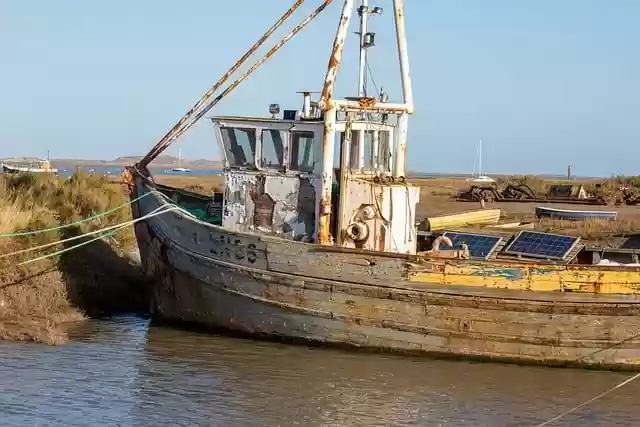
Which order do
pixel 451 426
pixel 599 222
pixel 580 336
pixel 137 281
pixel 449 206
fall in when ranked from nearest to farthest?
1. pixel 451 426
2. pixel 580 336
3. pixel 137 281
4. pixel 599 222
5. pixel 449 206

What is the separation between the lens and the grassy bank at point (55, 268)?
43.1ft

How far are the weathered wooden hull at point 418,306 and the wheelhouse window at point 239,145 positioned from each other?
3.98 ft

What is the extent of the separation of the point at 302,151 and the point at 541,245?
12.7 feet

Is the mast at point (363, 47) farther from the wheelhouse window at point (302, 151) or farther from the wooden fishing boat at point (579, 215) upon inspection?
the wooden fishing boat at point (579, 215)

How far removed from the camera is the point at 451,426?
9672 millimetres

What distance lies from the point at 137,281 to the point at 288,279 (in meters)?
4.27

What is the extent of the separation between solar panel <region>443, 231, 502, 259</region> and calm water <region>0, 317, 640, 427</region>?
203cm

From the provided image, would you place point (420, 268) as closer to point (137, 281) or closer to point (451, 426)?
point (451, 426)

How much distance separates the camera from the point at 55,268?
552 inches

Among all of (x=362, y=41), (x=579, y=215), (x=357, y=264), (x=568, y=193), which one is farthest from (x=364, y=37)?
(x=568, y=193)

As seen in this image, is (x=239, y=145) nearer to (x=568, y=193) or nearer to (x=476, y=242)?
→ (x=476, y=242)

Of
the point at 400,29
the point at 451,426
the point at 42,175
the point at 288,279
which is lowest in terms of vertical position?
the point at 451,426

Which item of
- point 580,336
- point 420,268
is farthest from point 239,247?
point 580,336

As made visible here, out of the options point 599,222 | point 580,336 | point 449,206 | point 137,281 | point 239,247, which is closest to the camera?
point 580,336
